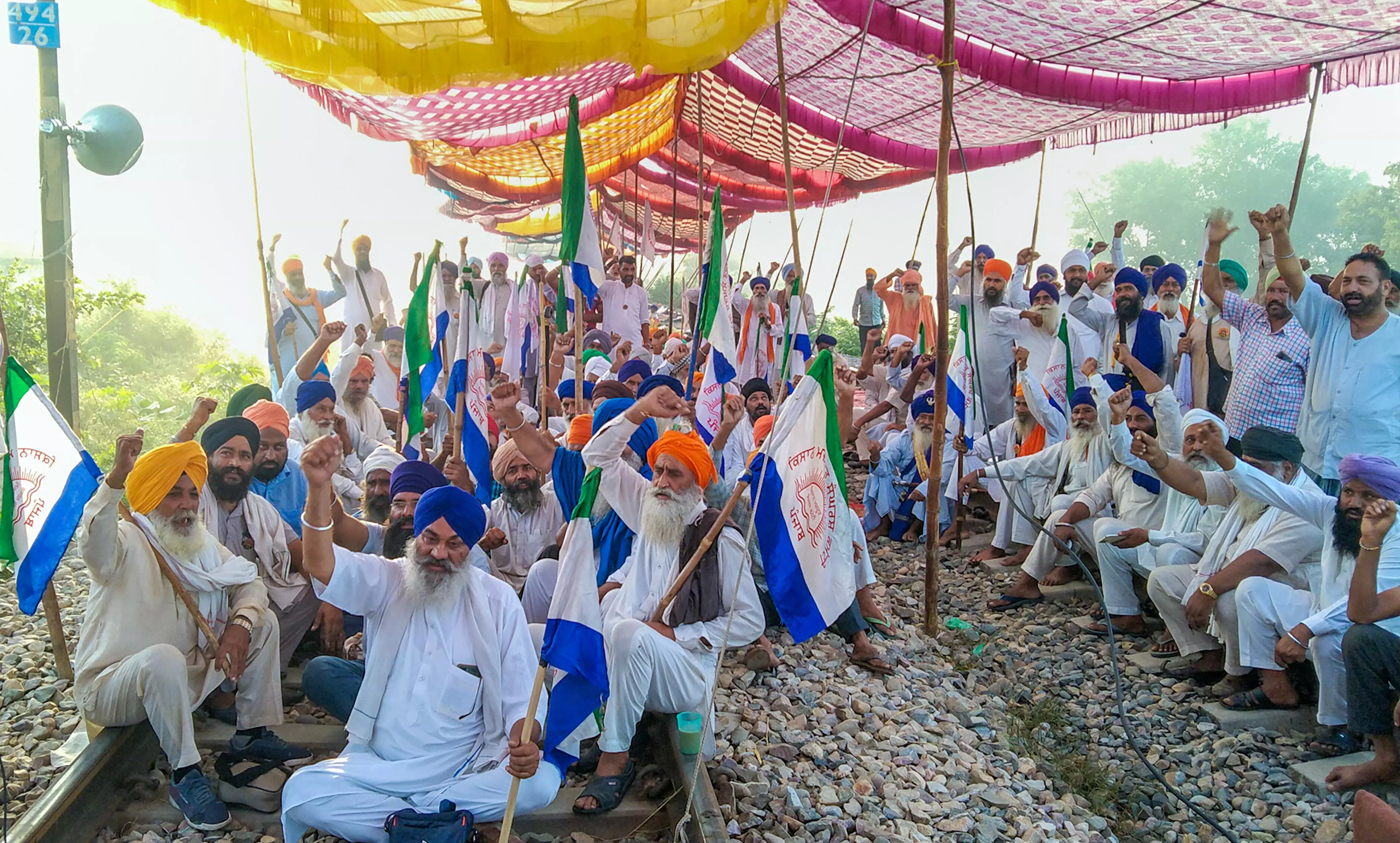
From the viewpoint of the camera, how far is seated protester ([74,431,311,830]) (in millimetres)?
3029

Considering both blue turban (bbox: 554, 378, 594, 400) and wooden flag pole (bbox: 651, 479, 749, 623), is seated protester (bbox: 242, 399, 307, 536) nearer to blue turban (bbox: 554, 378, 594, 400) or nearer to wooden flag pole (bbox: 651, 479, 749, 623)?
wooden flag pole (bbox: 651, 479, 749, 623)

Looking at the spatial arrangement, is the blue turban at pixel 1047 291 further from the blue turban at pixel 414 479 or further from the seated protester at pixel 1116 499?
the blue turban at pixel 414 479

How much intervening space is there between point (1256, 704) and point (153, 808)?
4563 mm

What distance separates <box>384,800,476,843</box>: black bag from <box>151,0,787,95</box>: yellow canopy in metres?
2.99

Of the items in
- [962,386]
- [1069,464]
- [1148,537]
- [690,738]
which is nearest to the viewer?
[690,738]

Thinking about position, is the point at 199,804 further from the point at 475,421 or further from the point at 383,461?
the point at 475,421

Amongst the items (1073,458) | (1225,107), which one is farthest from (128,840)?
(1225,107)

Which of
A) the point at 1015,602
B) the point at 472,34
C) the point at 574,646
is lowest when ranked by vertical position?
the point at 1015,602

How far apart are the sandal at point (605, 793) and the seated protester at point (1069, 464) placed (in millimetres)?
3109

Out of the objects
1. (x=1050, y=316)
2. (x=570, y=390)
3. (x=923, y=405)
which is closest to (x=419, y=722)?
(x=570, y=390)

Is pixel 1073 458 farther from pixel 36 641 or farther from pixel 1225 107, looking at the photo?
pixel 36 641

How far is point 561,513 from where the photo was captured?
15.4 feet

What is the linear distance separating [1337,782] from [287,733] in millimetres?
4181

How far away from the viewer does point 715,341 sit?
5.57 metres
